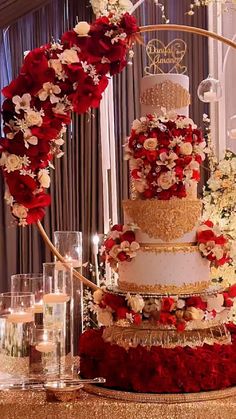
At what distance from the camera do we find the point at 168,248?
8.70 feet

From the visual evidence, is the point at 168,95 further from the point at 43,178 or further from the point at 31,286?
the point at 31,286

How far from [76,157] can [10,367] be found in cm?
344

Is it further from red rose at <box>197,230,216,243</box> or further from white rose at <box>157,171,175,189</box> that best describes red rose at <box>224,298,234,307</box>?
white rose at <box>157,171,175,189</box>

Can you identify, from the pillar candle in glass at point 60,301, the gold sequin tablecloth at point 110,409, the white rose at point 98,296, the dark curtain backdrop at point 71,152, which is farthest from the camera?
the dark curtain backdrop at point 71,152

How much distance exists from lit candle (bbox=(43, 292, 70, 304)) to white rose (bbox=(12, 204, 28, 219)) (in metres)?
0.31

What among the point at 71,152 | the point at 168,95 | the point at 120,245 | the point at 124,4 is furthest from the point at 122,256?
the point at 71,152

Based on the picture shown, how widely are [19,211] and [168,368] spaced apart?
73 cm

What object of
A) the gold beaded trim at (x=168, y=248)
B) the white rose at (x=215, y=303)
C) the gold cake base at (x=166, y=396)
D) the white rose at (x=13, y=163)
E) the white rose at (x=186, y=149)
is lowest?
the gold cake base at (x=166, y=396)

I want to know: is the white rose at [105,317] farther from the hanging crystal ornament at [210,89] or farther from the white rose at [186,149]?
the hanging crystal ornament at [210,89]

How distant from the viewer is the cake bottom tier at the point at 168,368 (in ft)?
8.09

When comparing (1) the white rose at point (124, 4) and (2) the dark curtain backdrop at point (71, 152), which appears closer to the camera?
(1) the white rose at point (124, 4)

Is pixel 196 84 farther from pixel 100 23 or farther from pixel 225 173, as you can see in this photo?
pixel 100 23

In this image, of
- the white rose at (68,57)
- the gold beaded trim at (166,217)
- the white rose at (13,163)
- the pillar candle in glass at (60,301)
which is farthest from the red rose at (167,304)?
the white rose at (68,57)

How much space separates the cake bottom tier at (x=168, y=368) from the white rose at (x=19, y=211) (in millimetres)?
552
